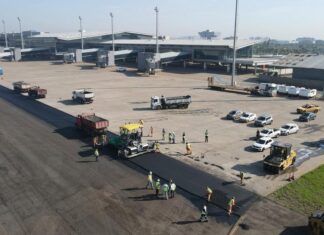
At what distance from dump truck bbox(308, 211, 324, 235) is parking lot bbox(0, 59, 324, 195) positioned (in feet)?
22.2

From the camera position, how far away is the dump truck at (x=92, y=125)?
42094 millimetres

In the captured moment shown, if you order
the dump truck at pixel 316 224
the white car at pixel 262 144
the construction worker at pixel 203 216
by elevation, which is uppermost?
the white car at pixel 262 144

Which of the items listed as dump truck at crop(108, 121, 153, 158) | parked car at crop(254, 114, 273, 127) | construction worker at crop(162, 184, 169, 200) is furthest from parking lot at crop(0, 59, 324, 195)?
construction worker at crop(162, 184, 169, 200)

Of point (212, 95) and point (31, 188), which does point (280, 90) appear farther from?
point (31, 188)

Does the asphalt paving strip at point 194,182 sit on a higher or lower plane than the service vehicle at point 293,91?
lower

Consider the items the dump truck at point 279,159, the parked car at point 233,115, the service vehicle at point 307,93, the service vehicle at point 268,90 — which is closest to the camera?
the dump truck at point 279,159

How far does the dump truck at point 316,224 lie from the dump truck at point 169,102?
39.2m

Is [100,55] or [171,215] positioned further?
[100,55]

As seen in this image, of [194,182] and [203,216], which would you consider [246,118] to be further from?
[203,216]

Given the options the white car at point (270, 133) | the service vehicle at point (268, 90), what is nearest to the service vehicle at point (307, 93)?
the service vehicle at point (268, 90)

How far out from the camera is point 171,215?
24.7 m

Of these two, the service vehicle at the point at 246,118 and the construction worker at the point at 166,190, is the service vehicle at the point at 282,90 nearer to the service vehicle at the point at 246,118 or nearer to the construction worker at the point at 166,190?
the service vehicle at the point at 246,118

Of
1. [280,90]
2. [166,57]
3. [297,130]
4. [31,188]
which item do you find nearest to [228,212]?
[31,188]

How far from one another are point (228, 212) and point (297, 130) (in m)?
25.3
